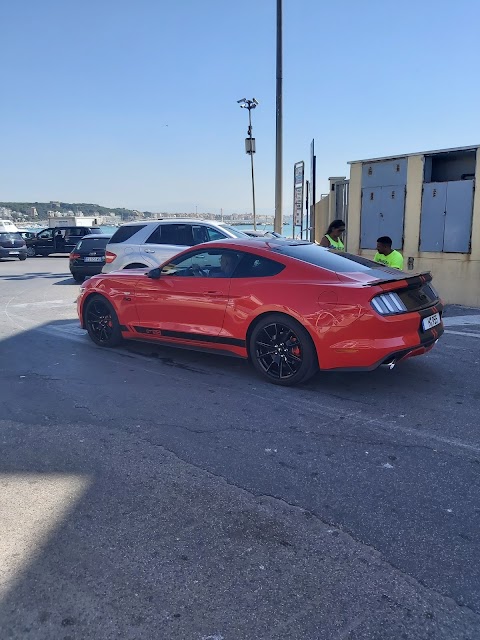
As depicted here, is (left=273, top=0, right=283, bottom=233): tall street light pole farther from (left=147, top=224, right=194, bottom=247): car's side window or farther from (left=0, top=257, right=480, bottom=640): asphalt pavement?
(left=0, top=257, right=480, bottom=640): asphalt pavement

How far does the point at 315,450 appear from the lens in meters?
3.84

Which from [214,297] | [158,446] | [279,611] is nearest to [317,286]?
[214,297]

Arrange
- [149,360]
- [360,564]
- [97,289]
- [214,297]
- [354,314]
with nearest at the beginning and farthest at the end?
1. [360,564]
2. [354,314]
3. [214,297]
4. [149,360]
5. [97,289]

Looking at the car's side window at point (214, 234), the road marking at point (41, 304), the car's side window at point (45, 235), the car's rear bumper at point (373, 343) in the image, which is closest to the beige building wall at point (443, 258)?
the car's side window at point (214, 234)

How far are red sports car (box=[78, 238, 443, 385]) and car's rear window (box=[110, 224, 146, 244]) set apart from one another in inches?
159

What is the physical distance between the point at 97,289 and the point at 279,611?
5510mm

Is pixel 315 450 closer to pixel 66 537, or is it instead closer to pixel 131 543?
pixel 131 543

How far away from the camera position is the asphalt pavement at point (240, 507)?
2.27 metres

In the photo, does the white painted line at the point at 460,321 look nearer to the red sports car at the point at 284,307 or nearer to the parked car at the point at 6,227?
the red sports car at the point at 284,307

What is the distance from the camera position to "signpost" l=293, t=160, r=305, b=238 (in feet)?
53.3

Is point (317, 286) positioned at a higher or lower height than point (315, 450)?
higher

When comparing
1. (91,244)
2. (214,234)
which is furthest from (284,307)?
(91,244)

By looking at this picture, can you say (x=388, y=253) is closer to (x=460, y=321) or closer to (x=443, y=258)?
(x=460, y=321)

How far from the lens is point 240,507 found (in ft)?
10.2
